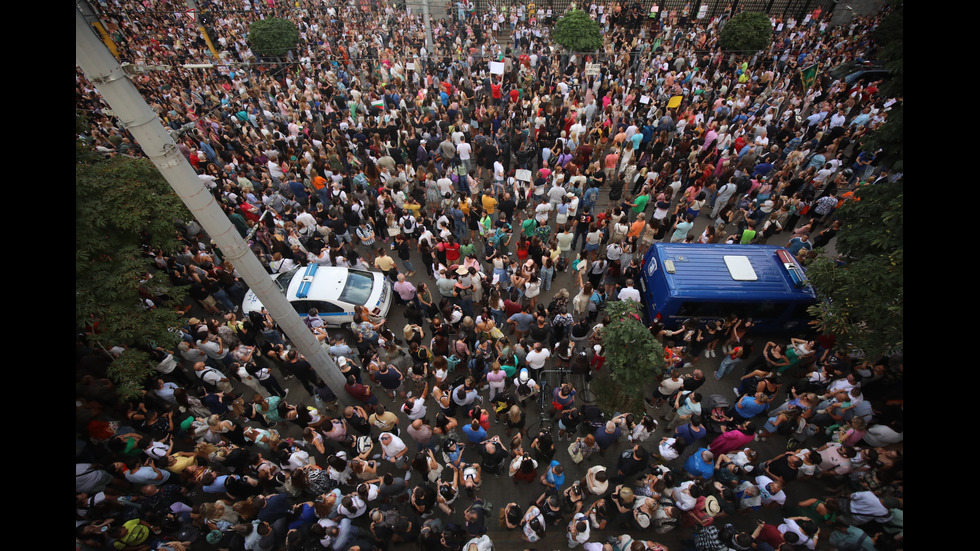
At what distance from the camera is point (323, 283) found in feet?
31.0

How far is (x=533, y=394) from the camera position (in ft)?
25.9

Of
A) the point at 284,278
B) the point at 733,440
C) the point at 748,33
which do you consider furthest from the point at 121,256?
the point at 748,33

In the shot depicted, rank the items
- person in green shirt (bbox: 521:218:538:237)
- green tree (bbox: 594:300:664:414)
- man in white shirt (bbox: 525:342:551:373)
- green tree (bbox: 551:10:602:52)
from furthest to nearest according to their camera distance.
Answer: green tree (bbox: 551:10:602:52), person in green shirt (bbox: 521:218:538:237), man in white shirt (bbox: 525:342:551:373), green tree (bbox: 594:300:664:414)

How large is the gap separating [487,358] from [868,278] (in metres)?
6.49

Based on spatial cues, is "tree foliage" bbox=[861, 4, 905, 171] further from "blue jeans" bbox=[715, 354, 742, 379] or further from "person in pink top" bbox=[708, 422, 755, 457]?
"person in pink top" bbox=[708, 422, 755, 457]

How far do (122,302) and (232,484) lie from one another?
3629 mm

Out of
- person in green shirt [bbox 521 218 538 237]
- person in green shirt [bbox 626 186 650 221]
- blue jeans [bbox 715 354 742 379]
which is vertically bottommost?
blue jeans [bbox 715 354 742 379]

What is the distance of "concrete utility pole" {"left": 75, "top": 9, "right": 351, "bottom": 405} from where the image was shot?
3.91m

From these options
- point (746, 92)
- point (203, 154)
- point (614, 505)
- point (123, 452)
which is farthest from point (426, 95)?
point (614, 505)

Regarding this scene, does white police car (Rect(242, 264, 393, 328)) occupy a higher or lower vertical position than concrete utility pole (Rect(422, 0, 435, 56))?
lower

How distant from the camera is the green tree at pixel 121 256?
653cm

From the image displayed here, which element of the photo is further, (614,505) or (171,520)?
(614,505)

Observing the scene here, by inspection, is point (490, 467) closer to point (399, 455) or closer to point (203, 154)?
point (399, 455)

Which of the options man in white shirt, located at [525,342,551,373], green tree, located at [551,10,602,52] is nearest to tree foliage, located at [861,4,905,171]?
man in white shirt, located at [525,342,551,373]
